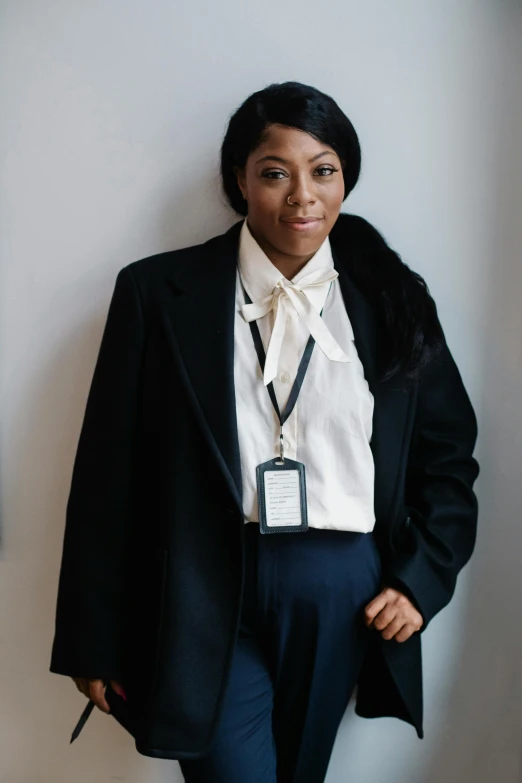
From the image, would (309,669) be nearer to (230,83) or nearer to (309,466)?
(309,466)

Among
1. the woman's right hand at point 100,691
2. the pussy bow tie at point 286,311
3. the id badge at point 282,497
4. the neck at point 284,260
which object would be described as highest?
the neck at point 284,260

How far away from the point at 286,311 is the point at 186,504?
0.40 m

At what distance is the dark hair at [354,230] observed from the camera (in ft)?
4.15

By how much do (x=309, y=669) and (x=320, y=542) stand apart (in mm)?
252

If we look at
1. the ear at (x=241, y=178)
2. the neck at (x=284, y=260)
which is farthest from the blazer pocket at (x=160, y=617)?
the ear at (x=241, y=178)

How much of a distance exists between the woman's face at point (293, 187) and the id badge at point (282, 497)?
1.35 feet

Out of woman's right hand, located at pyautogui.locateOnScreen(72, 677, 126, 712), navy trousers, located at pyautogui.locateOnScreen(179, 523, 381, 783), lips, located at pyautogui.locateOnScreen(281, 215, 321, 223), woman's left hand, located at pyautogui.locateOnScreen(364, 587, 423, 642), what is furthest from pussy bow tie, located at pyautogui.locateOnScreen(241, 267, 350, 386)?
woman's right hand, located at pyautogui.locateOnScreen(72, 677, 126, 712)

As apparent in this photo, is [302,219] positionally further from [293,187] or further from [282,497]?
[282,497]

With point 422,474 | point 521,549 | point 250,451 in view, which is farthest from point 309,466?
point 521,549

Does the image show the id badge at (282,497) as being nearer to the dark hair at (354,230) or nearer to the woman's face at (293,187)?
the dark hair at (354,230)

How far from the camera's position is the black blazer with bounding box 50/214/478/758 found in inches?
48.3

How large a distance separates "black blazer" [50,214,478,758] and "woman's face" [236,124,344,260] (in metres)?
0.13

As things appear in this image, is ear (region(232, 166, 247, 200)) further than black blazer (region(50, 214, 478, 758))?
Yes

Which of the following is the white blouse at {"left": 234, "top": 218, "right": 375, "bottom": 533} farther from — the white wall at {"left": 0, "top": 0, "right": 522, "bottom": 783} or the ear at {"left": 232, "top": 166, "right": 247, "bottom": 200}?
the white wall at {"left": 0, "top": 0, "right": 522, "bottom": 783}
